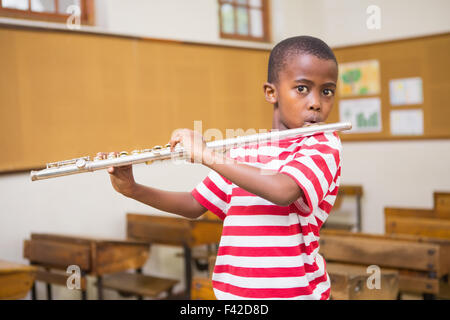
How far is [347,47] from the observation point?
20.3ft

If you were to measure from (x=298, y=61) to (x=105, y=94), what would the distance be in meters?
3.77

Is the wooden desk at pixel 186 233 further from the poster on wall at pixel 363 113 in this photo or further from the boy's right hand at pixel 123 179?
the poster on wall at pixel 363 113

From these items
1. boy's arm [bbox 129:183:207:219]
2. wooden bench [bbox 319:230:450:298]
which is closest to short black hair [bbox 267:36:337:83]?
boy's arm [bbox 129:183:207:219]

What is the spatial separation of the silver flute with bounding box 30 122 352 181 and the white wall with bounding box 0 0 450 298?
114 inches

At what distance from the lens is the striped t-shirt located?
1105 mm

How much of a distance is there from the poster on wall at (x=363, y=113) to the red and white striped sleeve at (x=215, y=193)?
5064mm

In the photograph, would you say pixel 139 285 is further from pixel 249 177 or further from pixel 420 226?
pixel 249 177

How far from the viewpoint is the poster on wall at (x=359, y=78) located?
6055mm

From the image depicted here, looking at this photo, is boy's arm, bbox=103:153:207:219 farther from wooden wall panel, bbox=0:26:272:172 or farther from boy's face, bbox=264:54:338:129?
wooden wall panel, bbox=0:26:272:172

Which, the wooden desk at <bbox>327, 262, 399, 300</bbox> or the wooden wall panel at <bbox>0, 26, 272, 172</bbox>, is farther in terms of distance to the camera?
the wooden wall panel at <bbox>0, 26, 272, 172</bbox>

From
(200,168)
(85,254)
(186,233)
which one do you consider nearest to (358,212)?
(200,168)
